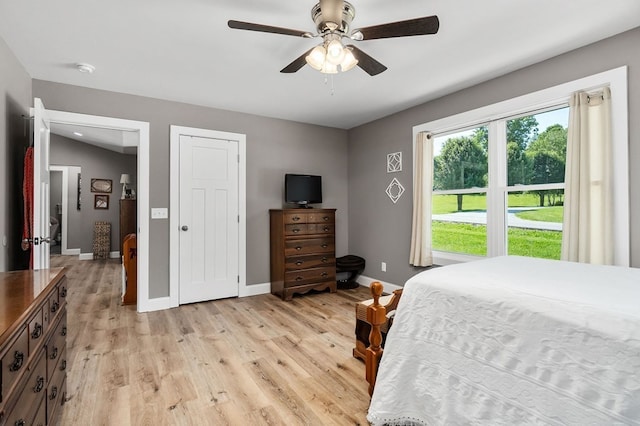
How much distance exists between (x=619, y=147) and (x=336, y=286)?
3.25 metres

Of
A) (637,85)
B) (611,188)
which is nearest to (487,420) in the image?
(611,188)

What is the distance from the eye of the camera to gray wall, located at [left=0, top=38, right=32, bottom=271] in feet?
7.64

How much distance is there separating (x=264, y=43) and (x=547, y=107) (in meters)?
2.44

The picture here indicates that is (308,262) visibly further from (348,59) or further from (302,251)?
(348,59)

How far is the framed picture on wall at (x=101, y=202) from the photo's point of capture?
7727mm

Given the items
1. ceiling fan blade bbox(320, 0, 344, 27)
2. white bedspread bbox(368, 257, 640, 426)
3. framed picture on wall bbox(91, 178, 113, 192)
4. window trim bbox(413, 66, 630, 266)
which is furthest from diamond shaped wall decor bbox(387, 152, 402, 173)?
framed picture on wall bbox(91, 178, 113, 192)

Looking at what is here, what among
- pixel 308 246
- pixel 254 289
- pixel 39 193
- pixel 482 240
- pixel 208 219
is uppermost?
pixel 39 193

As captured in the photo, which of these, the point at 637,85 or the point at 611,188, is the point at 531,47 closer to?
the point at 637,85

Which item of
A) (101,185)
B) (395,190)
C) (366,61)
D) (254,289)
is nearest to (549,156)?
(395,190)

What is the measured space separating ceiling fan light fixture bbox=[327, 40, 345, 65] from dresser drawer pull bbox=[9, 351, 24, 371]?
193 centimetres

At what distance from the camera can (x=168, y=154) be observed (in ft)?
11.9

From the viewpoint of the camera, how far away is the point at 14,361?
1.01 metres

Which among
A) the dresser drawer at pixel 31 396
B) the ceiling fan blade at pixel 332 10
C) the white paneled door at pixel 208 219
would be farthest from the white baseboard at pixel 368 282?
the dresser drawer at pixel 31 396

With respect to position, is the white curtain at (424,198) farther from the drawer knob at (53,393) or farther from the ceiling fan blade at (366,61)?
the drawer knob at (53,393)
